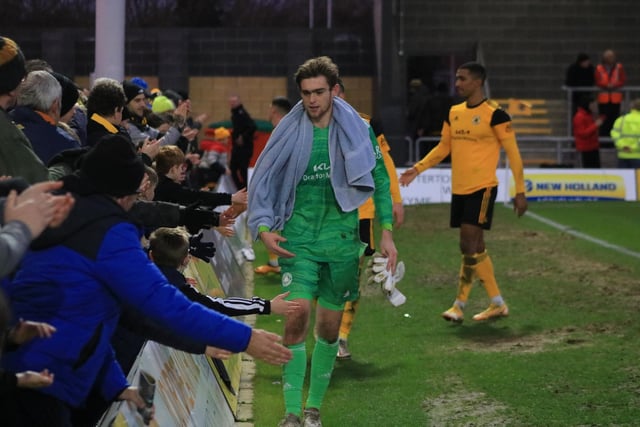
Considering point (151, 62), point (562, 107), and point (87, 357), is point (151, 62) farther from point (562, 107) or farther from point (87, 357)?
point (87, 357)

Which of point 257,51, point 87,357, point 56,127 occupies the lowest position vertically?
point 87,357

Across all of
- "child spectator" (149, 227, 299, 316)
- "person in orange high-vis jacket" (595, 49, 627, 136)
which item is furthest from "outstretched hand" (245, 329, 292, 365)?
"person in orange high-vis jacket" (595, 49, 627, 136)

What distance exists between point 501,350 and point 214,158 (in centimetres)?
1188

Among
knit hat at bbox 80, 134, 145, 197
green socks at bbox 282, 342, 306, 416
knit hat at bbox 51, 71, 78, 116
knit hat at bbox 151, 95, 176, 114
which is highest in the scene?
knit hat at bbox 151, 95, 176, 114

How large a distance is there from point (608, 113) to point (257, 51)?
8762 mm

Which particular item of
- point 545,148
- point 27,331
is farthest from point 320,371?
point 545,148

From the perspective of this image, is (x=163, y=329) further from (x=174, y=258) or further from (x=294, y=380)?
(x=294, y=380)

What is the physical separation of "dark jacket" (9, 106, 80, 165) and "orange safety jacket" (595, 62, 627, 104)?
2458 centimetres

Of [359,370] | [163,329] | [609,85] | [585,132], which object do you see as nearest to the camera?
[163,329]

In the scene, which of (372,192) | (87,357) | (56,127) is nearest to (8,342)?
(87,357)

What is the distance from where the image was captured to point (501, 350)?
11.5 meters

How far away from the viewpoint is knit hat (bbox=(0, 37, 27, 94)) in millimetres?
6793

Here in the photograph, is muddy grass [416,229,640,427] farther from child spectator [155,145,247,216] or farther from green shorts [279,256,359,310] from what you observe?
child spectator [155,145,247,216]

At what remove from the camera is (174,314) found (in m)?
5.40
